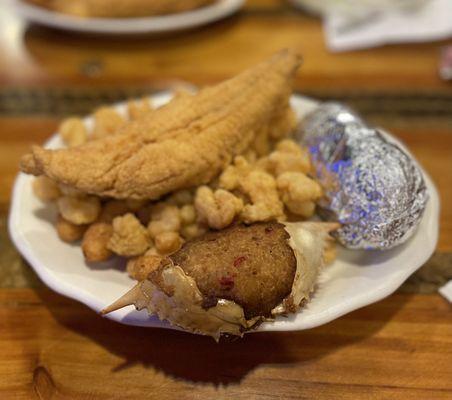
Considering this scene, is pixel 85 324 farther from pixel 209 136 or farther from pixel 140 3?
pixel 140 3

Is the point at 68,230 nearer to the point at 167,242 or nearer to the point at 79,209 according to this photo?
the point at 79,209

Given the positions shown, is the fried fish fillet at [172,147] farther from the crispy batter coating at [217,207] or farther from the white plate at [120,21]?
the white plate at [120,21]

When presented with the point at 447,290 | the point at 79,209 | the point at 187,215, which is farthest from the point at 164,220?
the point at 447,290

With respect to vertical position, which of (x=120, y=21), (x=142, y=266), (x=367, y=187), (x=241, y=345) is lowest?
(x=241, y=345)

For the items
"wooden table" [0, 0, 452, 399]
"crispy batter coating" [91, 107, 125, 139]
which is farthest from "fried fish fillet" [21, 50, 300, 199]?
"wooden table" [0, 0, 452, 399]

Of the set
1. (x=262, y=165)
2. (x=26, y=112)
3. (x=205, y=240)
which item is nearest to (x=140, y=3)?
(x=26, y=112)

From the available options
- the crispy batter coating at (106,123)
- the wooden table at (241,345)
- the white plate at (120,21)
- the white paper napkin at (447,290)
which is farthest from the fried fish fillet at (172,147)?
Result: the white plate at (120,21)
